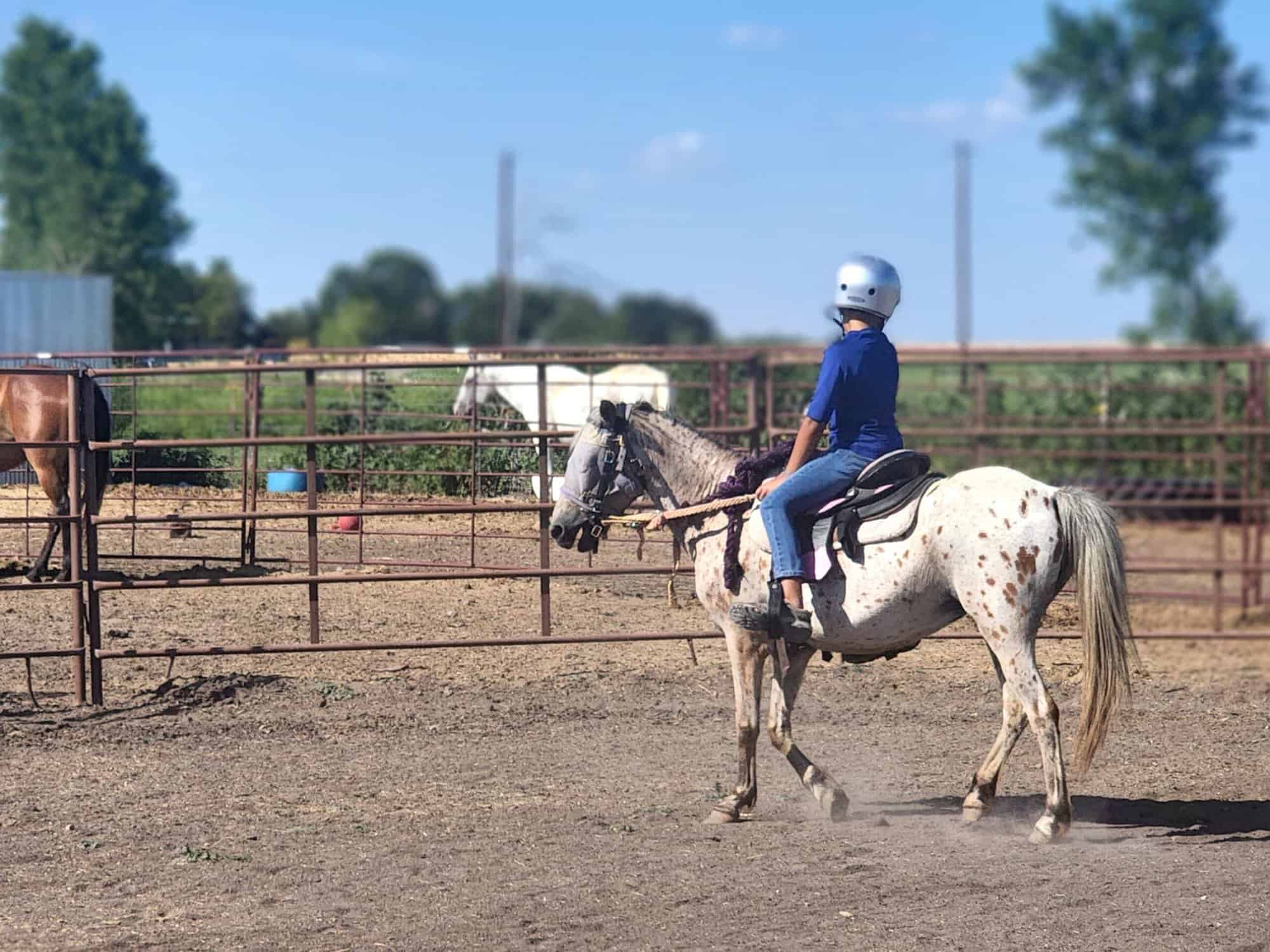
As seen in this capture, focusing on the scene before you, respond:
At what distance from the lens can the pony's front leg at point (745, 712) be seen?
5922mm

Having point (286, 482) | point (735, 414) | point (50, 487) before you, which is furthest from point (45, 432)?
point (735, 414)

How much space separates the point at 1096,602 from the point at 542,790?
2.40 metres

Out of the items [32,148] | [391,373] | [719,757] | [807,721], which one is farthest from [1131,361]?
[32,148]

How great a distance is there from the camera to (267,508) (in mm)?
9305

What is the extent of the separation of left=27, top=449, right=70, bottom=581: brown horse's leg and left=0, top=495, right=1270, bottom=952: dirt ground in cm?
32

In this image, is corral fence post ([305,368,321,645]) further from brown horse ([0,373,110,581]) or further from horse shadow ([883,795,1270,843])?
horse shadow ([883,795,1270,843])

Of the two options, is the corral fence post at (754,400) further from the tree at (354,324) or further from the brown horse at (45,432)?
the tree at (354,324)

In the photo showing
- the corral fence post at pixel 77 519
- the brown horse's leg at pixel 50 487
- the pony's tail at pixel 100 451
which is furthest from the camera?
the brown horse's leg at pixel 50 487

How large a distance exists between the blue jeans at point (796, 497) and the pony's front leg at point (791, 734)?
18.7 inches

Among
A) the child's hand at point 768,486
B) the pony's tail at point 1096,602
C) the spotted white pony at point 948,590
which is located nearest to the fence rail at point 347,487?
the spotted white pony at point 948,590

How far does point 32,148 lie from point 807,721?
1826 inches

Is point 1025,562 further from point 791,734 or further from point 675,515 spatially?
point 675,515

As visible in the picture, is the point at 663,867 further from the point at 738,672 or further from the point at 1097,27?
the point at 1097,27

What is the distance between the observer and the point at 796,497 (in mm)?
5660
